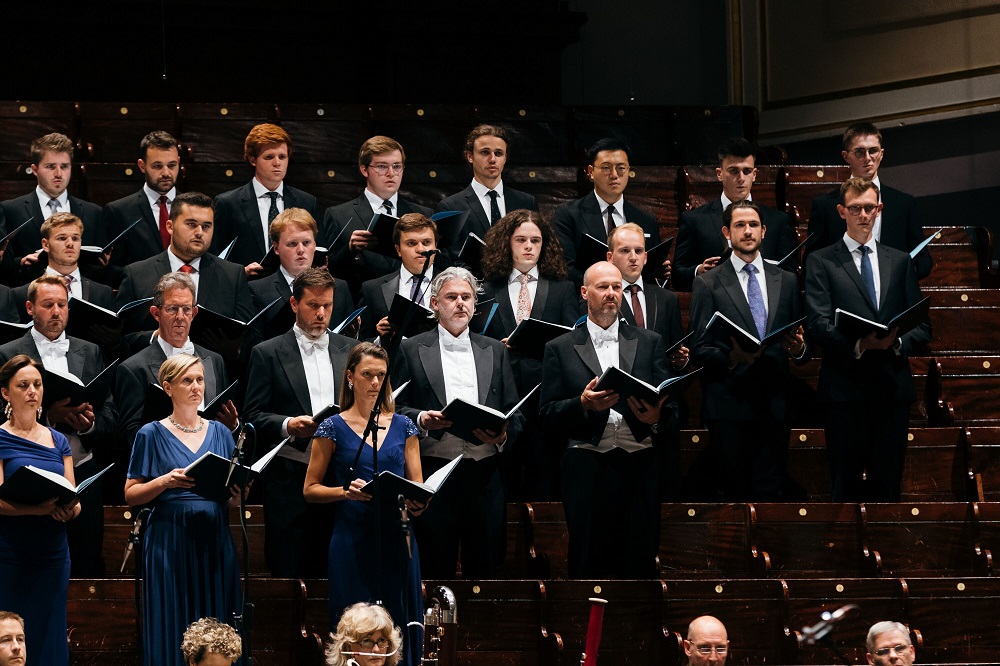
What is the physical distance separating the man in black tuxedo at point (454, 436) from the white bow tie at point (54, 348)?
0.99 m

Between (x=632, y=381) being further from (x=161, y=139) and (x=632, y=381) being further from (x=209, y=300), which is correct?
(x=161, y=139)

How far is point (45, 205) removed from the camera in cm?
561

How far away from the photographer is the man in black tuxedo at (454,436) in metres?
4.50

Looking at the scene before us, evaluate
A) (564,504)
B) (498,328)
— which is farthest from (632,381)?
(498,328)

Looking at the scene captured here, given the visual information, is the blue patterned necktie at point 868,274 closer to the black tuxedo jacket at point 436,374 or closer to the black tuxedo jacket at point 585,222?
the black tuxedo jacket at point 585,222

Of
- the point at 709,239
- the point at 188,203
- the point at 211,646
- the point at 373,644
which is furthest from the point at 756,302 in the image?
the point at 211,646

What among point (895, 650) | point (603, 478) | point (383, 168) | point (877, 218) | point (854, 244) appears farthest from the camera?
point (877, 218)

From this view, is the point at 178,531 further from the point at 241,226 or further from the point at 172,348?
the point at 241,226

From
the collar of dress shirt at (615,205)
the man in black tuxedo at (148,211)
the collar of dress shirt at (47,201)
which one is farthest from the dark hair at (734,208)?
the collar of dress shirt at (47,201)

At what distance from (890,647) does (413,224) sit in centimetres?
205

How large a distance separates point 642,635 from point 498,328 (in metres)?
1.15

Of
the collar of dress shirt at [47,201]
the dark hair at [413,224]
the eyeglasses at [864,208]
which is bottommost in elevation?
the dark hair at [413,224]

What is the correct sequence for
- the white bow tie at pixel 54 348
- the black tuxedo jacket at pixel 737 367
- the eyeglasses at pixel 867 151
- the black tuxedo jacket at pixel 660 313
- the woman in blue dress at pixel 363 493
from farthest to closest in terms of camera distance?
the eyeglasses at pixel 867 151, the black tuxedo jacket at pixel 660 313, the black tuxedo jacket at pixel 737 367, the white bow tie at pixel 54 348, the woman in blue dress at pixel 363 493

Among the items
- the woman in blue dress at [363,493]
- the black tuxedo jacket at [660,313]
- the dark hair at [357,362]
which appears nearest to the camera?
the woman in blue dress at [363,493]
